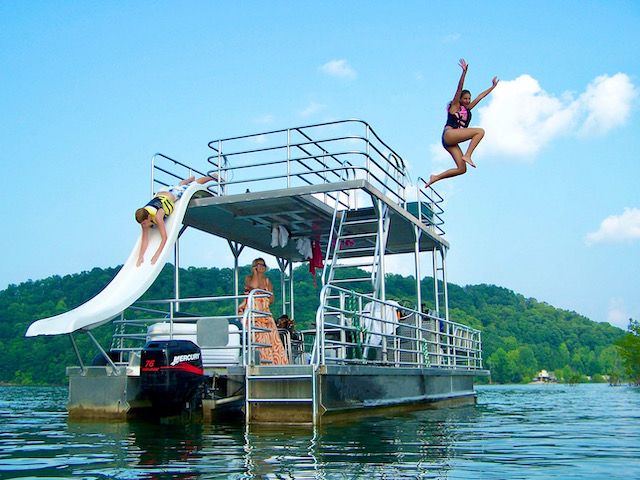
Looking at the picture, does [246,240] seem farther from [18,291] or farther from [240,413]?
[18,291]

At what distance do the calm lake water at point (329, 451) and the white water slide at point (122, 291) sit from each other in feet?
4.55

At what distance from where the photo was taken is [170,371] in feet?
31.7

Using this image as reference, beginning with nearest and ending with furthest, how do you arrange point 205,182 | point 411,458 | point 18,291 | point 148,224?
point 411,458, point 148,224, point 205,182, point 18,291

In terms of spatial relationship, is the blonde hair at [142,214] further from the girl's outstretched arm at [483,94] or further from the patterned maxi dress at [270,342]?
the girl's outstretched arm at [483,94]

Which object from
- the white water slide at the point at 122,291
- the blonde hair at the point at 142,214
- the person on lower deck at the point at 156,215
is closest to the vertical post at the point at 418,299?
the white water slide at the point at 122,291

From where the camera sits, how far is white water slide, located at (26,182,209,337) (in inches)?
406

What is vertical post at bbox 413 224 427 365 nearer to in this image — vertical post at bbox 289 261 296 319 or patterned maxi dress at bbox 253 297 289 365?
patterned maxi dress at bbox 253 297 289 365

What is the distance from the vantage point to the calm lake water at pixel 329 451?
19.2 ft

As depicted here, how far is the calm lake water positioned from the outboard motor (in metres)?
0.43

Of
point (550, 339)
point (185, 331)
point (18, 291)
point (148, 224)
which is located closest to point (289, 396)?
point (185, 331)

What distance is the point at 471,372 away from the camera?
711 inches

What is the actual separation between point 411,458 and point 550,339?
77.3 metres

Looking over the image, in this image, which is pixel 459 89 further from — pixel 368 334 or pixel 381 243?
pixel 368 334

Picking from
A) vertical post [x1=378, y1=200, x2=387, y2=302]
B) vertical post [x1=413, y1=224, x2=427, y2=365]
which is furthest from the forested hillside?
vertical post [x1=378, y1=200, x2=387, y2=302]
